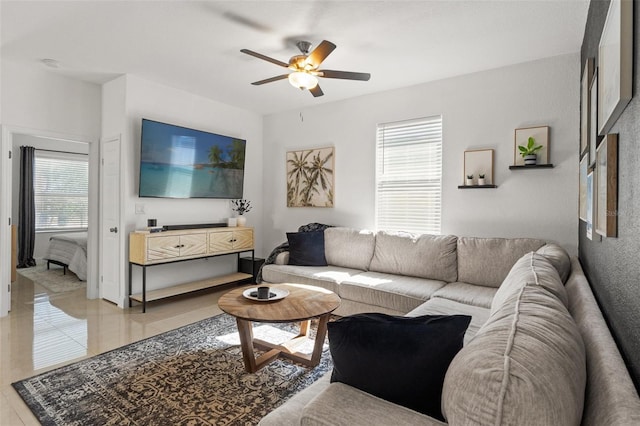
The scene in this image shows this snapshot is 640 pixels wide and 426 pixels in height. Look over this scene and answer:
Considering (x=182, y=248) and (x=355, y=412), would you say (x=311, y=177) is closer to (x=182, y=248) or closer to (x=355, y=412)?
(x=182, y=248)

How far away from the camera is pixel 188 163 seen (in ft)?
14.6

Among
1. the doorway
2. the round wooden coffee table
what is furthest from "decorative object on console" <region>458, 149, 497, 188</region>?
the doorway

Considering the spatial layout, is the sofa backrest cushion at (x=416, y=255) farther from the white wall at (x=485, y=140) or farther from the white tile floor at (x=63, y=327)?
the white tile floor at (x=63, y=327)

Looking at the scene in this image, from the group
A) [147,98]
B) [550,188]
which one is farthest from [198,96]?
[550,188]

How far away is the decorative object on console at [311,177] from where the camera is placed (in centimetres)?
482

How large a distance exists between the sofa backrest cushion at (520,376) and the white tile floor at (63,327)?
94.1 inches

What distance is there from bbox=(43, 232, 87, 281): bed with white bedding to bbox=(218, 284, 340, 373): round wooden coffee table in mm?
3598

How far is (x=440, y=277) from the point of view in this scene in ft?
11.5

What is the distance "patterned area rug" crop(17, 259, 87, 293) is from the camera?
485 centimetres

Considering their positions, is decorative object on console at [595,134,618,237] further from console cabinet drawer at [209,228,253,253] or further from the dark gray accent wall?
console cabinet drawer at [209,228,253,253]

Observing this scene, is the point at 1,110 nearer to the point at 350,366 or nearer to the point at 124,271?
the point at 124,271

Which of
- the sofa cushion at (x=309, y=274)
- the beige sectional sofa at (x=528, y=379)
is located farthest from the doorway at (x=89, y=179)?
the beige sectional sofa at (x=528, y=379)

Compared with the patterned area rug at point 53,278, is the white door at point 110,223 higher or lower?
higher

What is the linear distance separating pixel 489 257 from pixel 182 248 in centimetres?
340
